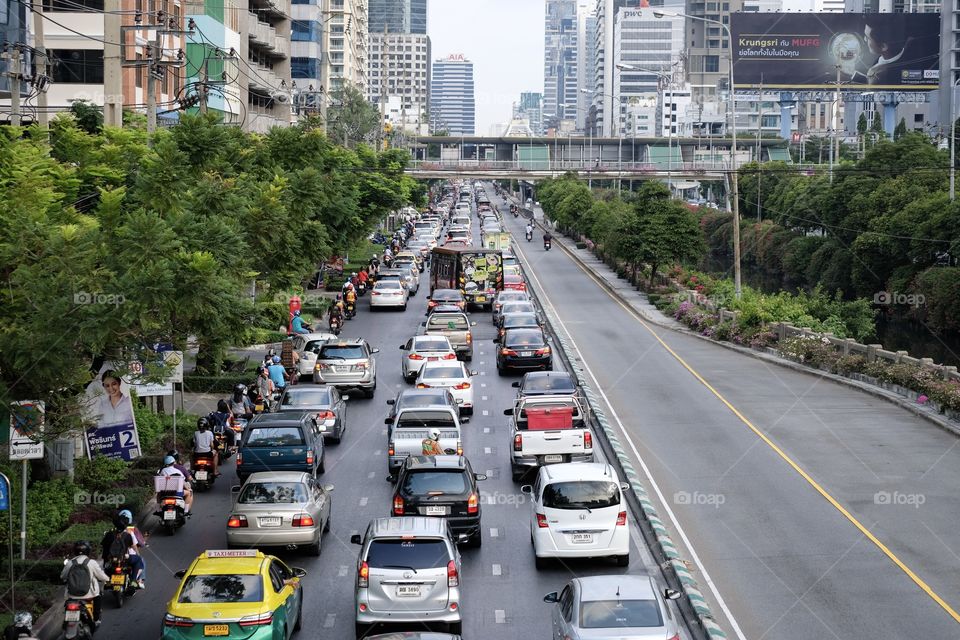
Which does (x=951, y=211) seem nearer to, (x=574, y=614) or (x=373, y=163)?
(x=373, y=163)

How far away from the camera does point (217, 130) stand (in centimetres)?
2997

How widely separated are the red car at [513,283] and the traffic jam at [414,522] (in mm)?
25837

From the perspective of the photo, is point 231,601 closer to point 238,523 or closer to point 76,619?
point 76,619

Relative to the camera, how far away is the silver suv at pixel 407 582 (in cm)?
1605

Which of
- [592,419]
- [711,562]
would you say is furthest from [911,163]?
[711,562]

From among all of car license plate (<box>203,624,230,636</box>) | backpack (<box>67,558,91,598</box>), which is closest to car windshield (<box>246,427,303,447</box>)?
backpack (<box>67,558,91,598</box>)

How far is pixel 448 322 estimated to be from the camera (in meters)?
43.0

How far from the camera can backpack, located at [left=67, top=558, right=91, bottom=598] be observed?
16.4 m

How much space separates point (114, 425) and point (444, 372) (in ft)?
38.2

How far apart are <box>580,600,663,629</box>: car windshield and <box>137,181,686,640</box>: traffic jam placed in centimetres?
2

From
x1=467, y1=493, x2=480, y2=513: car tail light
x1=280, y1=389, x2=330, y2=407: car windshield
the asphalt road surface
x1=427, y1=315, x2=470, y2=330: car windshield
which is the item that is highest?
x1=427, y1=315, x2=470, y2=330: car windshield

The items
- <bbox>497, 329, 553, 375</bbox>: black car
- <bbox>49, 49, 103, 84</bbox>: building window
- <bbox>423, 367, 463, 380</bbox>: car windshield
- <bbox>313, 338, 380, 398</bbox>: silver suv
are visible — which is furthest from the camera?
<bbox>49, 49, 103, 84</bbox>: building window

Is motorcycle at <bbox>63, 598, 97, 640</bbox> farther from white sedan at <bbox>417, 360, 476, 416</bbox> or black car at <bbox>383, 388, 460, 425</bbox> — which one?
white sedan at <bbox>417, 360, 476, 416</bbox>

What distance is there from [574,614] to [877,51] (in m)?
125
